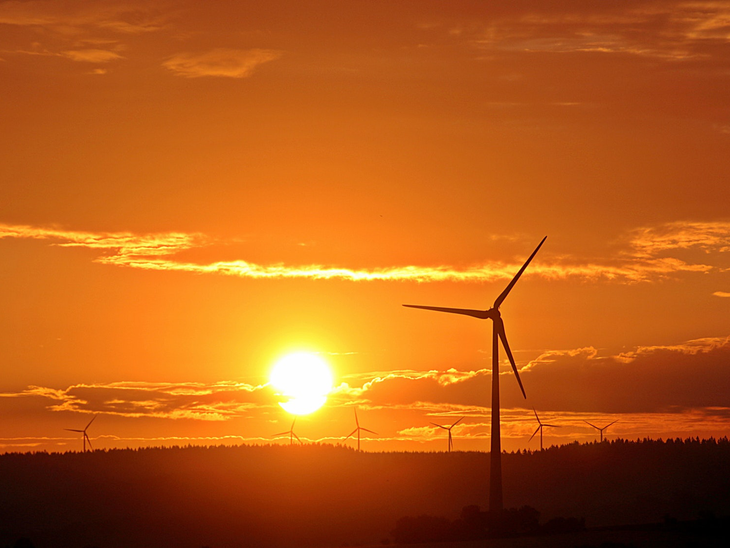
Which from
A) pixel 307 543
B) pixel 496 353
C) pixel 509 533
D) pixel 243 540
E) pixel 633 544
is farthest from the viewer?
pixel 243 540

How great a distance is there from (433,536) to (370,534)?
275ft

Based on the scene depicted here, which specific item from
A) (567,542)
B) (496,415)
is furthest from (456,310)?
(567,542)

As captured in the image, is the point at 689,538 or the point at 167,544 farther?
the point at 167,544

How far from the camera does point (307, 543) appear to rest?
601ft

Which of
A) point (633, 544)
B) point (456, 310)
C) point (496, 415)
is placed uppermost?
point (456, 310)

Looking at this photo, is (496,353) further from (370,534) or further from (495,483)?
(370,534)

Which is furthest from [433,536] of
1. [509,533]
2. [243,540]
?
[243,540]

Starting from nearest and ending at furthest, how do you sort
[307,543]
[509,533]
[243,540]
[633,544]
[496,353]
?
[633,544]
[509,533]
[496,353]
[307,543]
[243,540]

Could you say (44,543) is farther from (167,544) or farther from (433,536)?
(433,536)

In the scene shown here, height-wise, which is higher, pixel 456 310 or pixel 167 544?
pixel 456 310

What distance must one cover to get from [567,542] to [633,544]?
20.8 feet

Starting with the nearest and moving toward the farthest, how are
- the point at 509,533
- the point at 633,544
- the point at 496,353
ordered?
the point at 633,544 < the point at 509,533 < the point at 496,353

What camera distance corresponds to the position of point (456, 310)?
404 feet

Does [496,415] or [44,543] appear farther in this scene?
[44,543]
